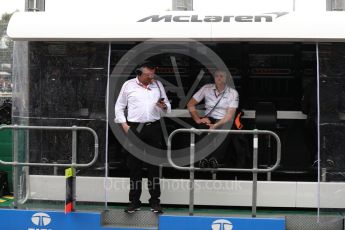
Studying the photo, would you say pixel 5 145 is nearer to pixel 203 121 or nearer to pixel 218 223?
pixel 203 121

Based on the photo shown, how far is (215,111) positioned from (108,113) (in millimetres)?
1164

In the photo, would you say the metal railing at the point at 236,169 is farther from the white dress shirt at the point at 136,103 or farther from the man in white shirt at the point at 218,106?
the man in white shirt at the point at 218,106

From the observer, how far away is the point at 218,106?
5504 mm

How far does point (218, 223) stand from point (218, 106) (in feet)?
4.50

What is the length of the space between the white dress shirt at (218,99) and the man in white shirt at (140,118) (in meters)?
0.64

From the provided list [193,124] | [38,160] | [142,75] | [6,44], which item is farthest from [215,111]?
[6,44]

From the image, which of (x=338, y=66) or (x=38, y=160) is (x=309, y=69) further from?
(x=38, y=160)

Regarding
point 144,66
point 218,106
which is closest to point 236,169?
point 218,106

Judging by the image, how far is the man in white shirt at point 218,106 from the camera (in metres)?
5.37

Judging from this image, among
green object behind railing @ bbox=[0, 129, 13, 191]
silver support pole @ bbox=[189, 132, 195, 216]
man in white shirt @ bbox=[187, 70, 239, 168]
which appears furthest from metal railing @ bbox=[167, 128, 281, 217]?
green object behind railing @ bbox=[0, 129, 13, 191]

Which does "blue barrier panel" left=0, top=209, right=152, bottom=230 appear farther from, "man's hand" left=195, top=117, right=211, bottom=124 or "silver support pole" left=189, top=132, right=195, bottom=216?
"man's hand" left=195, top=117, right=211, bottom=124

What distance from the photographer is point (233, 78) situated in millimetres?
6027
